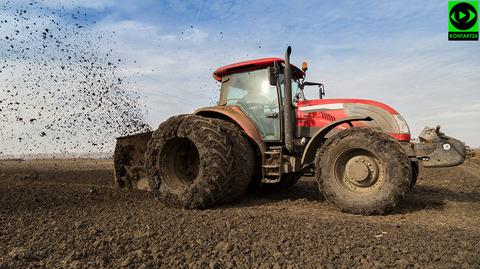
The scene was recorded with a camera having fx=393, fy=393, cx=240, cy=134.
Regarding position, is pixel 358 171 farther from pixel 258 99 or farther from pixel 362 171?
pixel 258 99

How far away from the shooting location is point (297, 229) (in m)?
4.17

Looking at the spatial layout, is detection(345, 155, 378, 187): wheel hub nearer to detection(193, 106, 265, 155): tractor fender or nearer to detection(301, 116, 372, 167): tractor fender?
detection(301, 116, 372, 167): tractor fender

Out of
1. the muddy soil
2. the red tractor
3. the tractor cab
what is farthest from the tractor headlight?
the tractor cab

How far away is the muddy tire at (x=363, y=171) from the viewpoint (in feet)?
15.9

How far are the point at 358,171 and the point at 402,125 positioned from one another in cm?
93

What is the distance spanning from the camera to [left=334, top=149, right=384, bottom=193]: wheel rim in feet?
16.8

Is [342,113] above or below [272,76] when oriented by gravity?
below

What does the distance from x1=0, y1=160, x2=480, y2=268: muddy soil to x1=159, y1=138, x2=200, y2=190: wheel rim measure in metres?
0.49

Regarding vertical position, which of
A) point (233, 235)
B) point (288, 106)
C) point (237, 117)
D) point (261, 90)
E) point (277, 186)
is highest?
point (261, 90)

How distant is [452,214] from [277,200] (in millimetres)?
2617

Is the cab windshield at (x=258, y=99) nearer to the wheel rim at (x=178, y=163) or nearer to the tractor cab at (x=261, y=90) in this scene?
the tractor cab at (x=261, y=90)

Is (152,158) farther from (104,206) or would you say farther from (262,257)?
(262,257)

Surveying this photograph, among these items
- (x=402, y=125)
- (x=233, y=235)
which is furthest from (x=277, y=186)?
(x=233, y=235)

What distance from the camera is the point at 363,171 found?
5.12 meters
